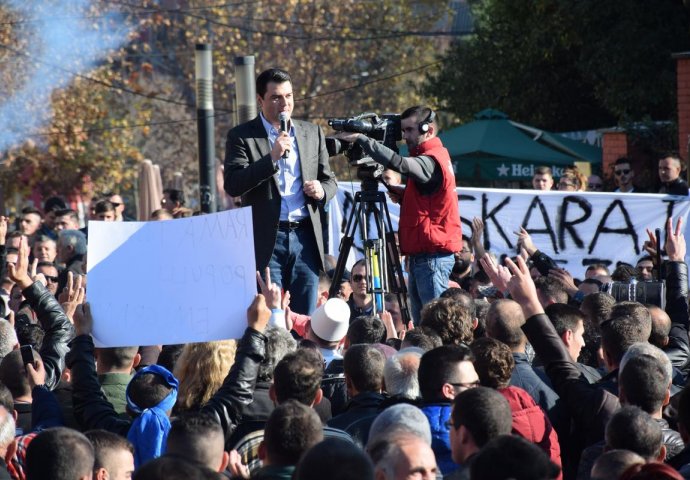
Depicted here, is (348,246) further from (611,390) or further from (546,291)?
(611,390)

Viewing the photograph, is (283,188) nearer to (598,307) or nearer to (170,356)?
(170,356)

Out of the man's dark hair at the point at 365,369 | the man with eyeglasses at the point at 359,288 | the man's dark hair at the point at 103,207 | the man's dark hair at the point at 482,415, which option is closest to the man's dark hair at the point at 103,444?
the man's dark hair at the point at 482,415

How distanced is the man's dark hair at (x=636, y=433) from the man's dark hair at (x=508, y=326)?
4.72 feet

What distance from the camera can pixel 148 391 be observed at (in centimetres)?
479

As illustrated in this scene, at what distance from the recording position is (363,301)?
28.7 ft

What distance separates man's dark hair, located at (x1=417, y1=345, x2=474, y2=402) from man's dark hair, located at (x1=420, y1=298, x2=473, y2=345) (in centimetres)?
124

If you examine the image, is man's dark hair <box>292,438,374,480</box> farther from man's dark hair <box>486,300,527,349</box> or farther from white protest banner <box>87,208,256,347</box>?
man's dark hair <box>486,300,527,349</box>

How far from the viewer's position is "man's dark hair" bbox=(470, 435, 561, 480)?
3.25m

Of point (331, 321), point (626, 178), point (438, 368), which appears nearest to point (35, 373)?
point (331, 321)

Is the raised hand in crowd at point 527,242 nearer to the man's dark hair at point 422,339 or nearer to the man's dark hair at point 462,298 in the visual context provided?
the man's dark hair at point 462,298

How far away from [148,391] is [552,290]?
133 inches

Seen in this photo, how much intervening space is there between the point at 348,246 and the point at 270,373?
A: 8.17ft

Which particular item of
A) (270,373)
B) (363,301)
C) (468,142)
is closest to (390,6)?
(468,142)

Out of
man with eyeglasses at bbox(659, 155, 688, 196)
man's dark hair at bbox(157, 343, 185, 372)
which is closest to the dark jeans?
man's dark hair at bbox(157, 343, 185, 372)
